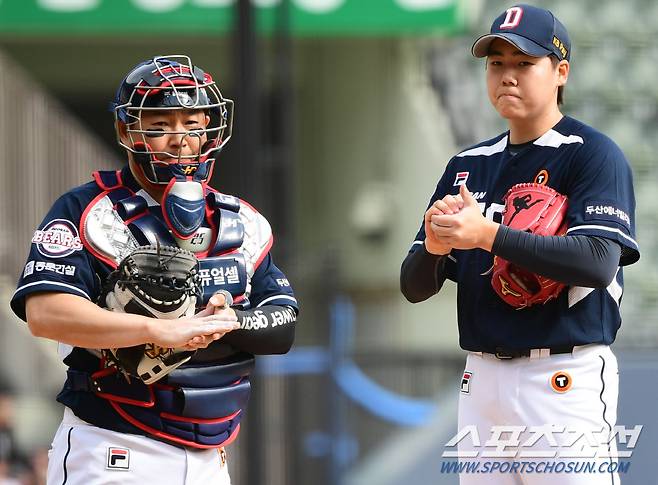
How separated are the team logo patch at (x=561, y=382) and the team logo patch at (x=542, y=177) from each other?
521mm

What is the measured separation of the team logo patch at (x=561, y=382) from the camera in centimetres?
344

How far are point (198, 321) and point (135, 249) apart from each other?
0.28 m

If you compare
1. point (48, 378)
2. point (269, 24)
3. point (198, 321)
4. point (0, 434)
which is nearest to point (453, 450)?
point (198, 321)

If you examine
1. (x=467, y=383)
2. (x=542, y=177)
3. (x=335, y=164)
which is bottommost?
(x=467, y=383)

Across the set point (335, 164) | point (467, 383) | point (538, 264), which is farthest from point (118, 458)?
point (335, 164)

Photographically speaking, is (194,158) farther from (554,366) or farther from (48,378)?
(48,378)

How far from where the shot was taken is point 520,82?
3.54m

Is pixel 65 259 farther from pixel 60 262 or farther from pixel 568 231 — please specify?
pixel 568 231

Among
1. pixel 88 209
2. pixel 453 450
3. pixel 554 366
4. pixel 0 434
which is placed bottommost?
pixel 0 434

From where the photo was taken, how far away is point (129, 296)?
3189 mm

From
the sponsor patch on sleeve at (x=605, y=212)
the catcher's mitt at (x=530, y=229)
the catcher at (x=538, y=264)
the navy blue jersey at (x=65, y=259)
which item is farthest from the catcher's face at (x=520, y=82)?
the navy blue jersey at (x=65, y=259)

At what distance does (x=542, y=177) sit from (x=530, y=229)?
0.65ft

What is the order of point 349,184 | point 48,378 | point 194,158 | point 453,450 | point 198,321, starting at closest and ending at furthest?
point 198,321, point 194,158, point 453,450, point 48,378, point 349,184

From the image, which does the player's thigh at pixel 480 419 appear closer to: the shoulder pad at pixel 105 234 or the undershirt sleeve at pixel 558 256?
the undershirt sleeve at pixel 558 256
